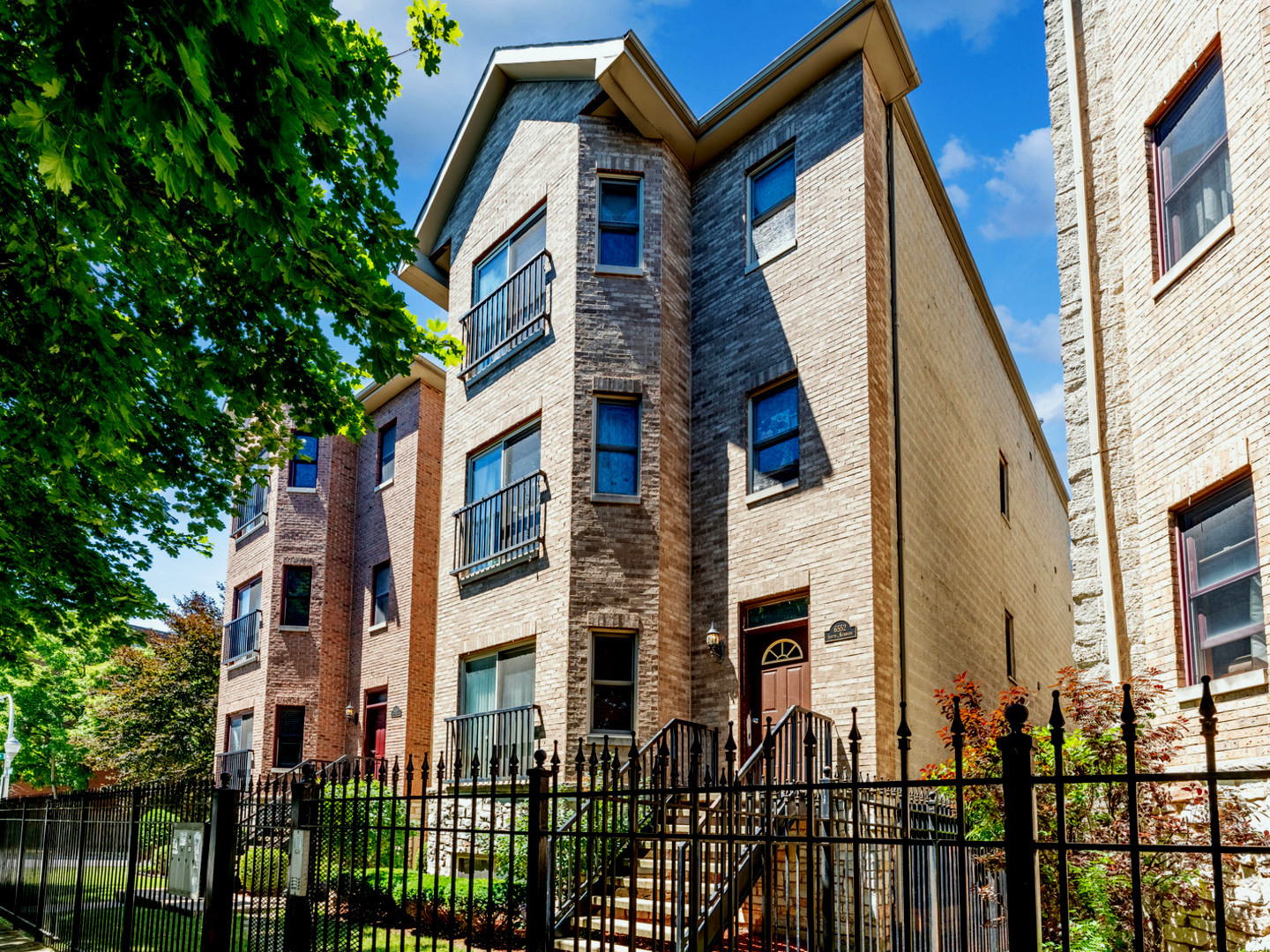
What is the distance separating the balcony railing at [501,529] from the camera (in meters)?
16.0

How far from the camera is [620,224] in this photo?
1667 centimetres

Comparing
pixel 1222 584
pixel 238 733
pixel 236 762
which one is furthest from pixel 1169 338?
pixel 238 733

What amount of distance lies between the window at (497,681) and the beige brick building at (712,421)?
2.3 inches

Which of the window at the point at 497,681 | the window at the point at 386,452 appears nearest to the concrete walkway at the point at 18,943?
the window at the point at 497,681

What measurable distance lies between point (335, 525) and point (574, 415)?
11750 millimetres

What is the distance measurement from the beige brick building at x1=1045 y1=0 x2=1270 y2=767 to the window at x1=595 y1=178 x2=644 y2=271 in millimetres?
6994

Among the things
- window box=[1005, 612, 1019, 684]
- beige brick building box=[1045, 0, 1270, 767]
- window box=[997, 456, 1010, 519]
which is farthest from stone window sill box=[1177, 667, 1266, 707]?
window box=[997, 456, 1010, 519]

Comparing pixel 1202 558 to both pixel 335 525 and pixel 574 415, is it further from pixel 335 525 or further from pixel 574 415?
pixel 335 525

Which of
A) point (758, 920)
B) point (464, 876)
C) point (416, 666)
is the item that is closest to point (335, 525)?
point (416, 666)

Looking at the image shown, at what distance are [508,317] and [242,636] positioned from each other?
13.0 meters

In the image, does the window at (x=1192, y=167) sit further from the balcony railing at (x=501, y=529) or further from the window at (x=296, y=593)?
the window at (x=296, y=593)

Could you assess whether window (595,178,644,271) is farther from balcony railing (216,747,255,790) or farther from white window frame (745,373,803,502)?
balcony railing (216,747,255,790)

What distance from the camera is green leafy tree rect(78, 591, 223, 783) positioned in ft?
89.4

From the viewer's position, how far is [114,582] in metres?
14.7
